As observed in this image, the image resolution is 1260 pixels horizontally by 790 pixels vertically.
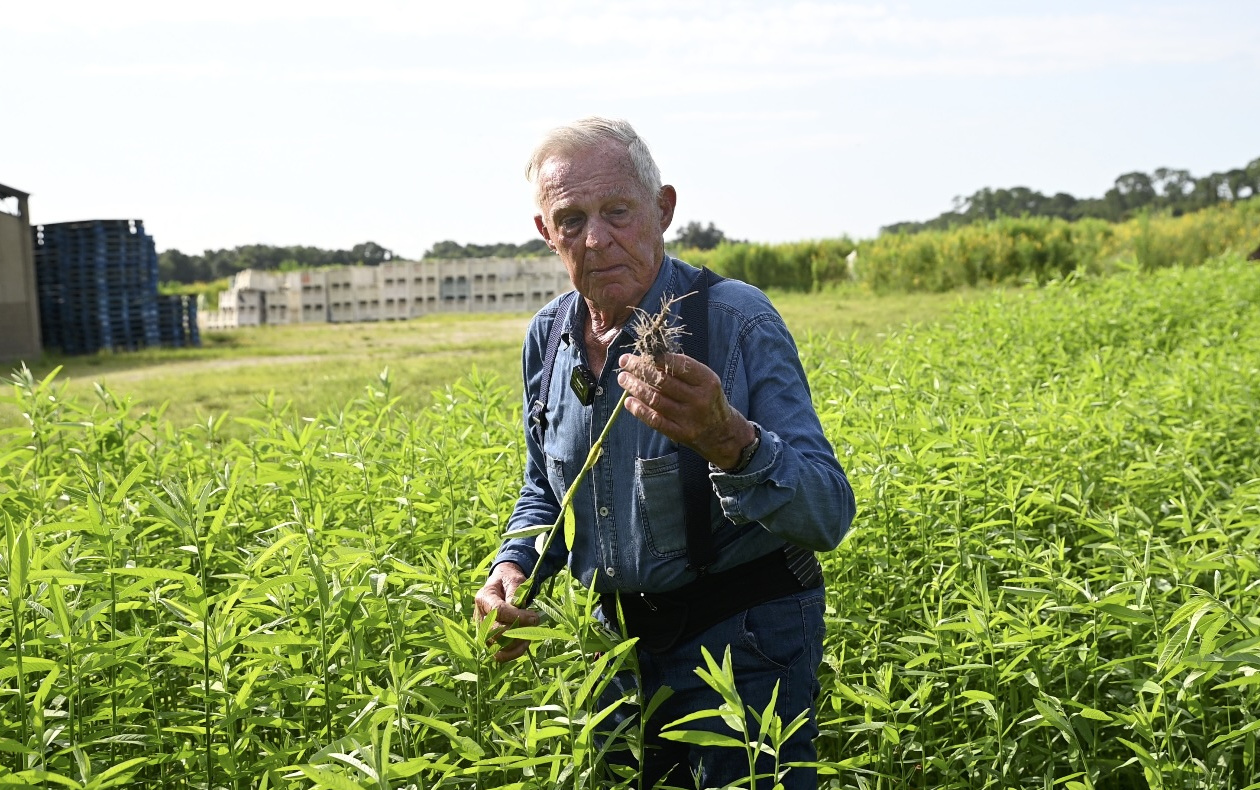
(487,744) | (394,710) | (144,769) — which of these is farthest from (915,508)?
(144,769)

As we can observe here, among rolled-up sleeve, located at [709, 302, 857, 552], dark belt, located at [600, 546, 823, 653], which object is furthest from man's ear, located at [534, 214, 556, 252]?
dark belt, located at [600, 546, 823, 653]

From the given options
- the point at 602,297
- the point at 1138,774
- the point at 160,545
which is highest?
the point at 602,297

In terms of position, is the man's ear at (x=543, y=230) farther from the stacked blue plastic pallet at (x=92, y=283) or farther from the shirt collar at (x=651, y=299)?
the stacked blue plastic pallet at (x=92, y=283)

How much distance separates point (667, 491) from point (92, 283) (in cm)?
1734

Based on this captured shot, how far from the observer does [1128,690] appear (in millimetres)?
2516

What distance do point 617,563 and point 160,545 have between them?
1.60 meters

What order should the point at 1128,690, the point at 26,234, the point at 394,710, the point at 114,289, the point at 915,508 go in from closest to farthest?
the point at 394,710 → the point at 1128,690 → the point at 915,508 → the point at 26,234 → the point at 114,289

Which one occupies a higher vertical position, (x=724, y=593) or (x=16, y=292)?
(x=16, y=292)

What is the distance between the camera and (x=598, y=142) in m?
2.21

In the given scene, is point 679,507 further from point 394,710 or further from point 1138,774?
point 1138,774

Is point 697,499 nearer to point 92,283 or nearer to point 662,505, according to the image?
point 662,505

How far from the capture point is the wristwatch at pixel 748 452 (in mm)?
1837

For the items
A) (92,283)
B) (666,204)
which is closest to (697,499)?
(666,204)

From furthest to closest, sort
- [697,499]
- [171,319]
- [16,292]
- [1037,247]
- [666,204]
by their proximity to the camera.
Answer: [1037,247]
[171,319]
[16,292]
[666,204]
[697,499]
